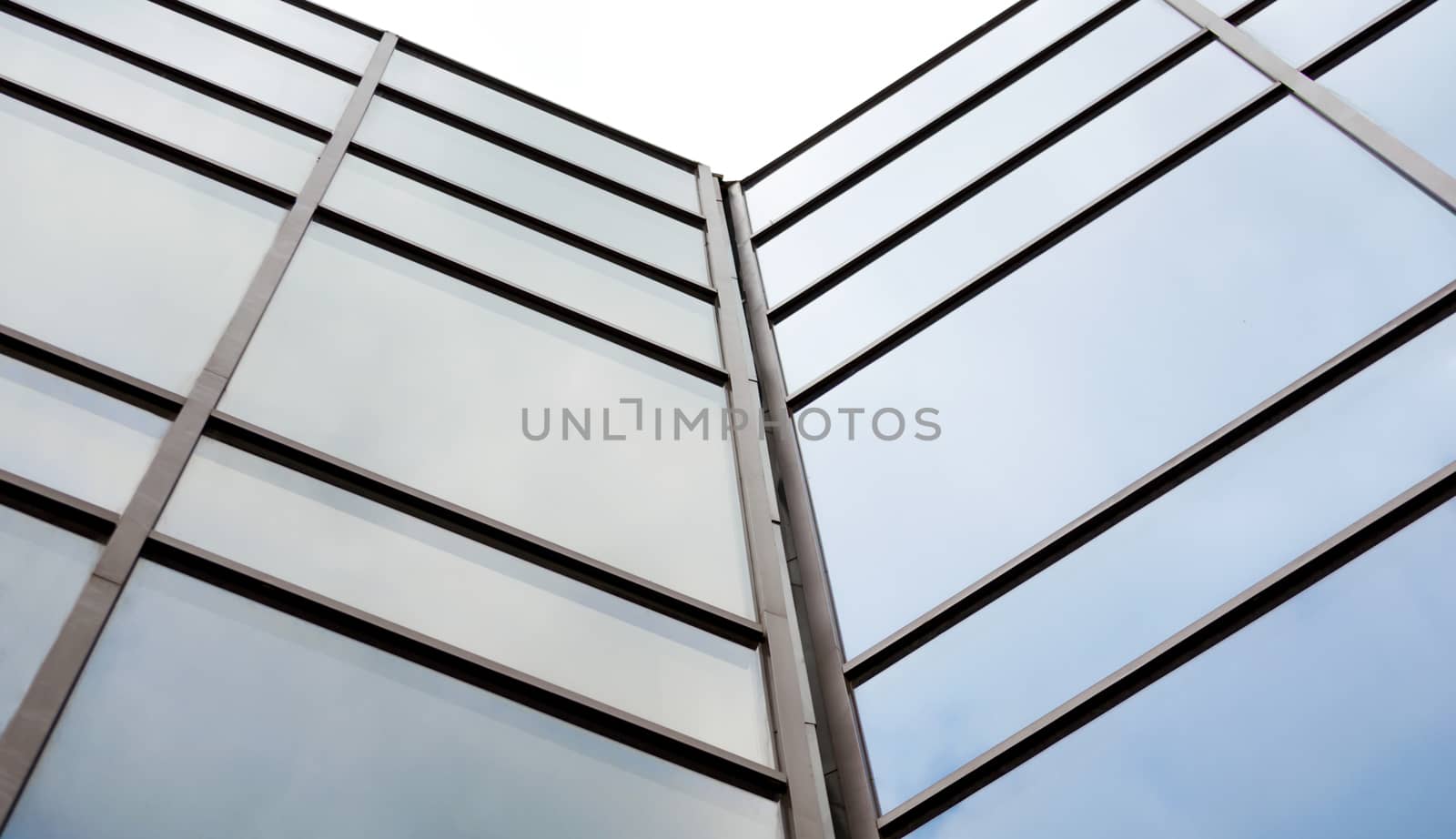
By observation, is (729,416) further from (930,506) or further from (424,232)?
(424,232)

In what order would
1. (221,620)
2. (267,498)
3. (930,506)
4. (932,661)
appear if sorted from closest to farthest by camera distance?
(221,620)
(267,498)
(932,661)
(930,506)

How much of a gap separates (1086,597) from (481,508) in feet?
11.4

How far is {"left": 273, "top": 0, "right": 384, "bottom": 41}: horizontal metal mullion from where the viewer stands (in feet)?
39.2

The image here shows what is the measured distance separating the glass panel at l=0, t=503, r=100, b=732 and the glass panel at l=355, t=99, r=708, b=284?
554 centimetres

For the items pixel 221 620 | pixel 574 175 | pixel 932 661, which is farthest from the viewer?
pixel 574 175

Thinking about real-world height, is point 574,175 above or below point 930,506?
above

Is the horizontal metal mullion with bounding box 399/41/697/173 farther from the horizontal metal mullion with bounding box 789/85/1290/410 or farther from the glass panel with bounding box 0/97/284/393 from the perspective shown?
the horizontal metal mullion with bounding box 789/85/1290/410

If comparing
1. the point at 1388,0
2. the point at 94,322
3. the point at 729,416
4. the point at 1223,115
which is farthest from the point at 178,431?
the point at 1388,0

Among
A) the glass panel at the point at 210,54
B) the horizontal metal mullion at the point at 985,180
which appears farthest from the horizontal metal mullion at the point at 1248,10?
the glass panel at the point at 210,54

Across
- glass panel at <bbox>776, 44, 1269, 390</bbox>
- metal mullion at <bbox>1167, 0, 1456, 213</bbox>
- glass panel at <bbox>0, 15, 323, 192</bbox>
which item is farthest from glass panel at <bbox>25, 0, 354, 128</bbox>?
metal mullion at <bbox>1167, 0, 1456, 213</bbox>

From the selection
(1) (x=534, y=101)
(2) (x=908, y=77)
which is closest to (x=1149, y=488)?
(2) (x=908, y=77)

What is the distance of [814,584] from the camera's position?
758 centimetres

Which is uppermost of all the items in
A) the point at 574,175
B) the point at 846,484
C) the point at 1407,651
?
the point at 574,175

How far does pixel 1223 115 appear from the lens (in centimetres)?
941
